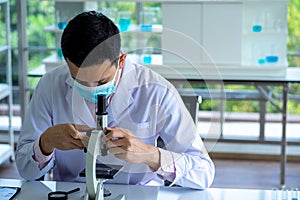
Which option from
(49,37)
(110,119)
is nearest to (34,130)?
(110,119)

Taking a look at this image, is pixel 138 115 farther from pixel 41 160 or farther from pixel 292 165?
pixel 292 165

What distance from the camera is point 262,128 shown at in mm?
3965

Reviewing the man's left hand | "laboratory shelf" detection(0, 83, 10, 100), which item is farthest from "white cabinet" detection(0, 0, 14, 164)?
the man's left hand

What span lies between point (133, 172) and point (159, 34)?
196cm

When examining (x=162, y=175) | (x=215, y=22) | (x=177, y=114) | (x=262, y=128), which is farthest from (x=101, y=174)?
(x=262, y=128)

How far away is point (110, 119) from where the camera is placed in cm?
178

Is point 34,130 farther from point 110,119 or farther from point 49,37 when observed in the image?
point 49,37

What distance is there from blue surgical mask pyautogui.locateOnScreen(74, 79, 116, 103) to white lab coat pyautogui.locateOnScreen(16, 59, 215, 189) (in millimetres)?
84

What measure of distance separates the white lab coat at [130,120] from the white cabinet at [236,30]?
172cm

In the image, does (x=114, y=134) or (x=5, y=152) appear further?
(x=5, y=152)

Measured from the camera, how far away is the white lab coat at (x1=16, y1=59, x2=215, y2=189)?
5.70ft

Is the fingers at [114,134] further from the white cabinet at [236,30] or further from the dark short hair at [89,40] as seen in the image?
the white cabinet at [236,30]

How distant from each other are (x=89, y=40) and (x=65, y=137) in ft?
0.91

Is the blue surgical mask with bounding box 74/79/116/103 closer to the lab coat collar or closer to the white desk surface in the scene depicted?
the lab coat collar
